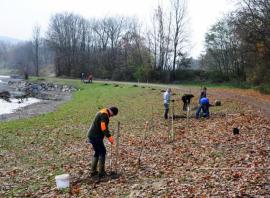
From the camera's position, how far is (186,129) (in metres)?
23.2

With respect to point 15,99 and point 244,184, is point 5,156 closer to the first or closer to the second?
point 244,184

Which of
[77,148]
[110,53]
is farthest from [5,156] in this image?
→ [110,53]

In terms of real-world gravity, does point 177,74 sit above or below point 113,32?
below

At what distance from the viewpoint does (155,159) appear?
16141 millimetres

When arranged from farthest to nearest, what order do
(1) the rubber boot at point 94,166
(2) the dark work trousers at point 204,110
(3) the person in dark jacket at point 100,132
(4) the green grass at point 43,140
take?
(2) the dark work trousers at point 204,110 → (4) the green grass at point 43,140 → (1) the rubber boot at point 94,166 → (3) the person in dark jacket at point 100,132

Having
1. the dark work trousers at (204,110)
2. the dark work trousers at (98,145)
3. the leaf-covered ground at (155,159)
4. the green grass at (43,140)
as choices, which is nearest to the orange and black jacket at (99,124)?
A: the dark work trousers at (98,145)

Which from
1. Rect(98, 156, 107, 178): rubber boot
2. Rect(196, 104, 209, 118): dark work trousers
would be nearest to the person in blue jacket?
Rect(196, 104, 209, 118): dark work trousers

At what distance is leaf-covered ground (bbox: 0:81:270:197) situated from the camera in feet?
39.2

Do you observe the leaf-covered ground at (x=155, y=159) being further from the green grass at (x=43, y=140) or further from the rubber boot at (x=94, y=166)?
the rubber boot at (x=94, y=166)

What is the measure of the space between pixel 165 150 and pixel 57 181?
6225 millimetres

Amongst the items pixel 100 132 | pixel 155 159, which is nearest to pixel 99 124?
pixel 100 132

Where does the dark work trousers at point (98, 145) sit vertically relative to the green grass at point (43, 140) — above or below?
above

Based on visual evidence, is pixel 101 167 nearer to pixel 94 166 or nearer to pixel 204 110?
pixel 94 166

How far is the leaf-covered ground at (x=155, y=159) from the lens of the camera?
1196 centimetres
